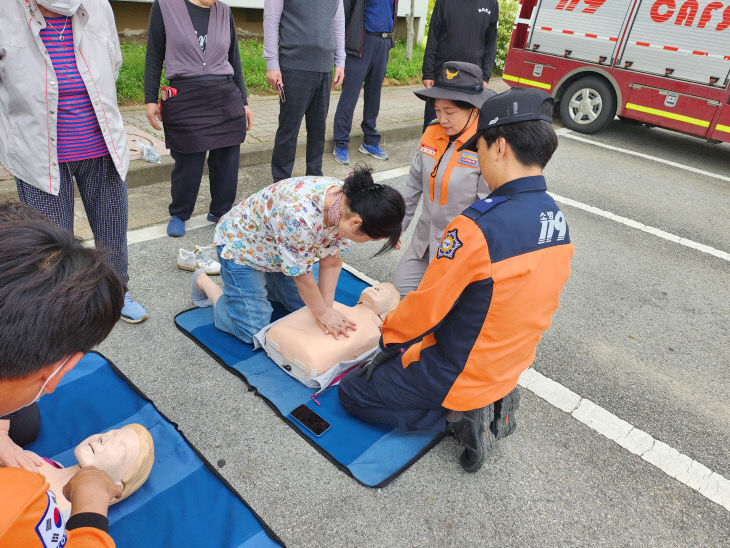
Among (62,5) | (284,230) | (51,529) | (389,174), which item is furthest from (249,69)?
(51,529)

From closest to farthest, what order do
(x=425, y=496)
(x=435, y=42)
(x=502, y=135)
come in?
(x=502, y=135) < (x=425, y=496) < (x=435, y=42)

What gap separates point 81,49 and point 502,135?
1.84 meters

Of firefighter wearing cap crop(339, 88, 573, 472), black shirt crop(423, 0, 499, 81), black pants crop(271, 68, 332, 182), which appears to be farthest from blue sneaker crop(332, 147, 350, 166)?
firefighter wearing cap crop(339, 88, 573, 472)

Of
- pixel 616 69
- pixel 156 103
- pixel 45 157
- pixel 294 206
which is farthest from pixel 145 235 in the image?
pixel 616 69

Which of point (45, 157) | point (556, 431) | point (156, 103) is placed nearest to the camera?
point (45, 157)

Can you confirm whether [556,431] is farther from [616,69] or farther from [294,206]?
[616,69]

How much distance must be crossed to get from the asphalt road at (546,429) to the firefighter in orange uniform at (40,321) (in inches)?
41.0

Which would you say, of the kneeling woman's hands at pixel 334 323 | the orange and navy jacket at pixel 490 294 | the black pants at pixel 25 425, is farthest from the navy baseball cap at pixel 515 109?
the black pants at pixel 25 425

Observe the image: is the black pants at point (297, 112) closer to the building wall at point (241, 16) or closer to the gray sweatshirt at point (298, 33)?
the gray sweatshirt at point (298, 33)

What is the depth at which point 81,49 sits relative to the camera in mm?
2209

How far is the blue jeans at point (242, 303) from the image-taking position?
2695mm

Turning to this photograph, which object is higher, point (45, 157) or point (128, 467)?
point (45, 157)

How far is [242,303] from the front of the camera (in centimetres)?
271

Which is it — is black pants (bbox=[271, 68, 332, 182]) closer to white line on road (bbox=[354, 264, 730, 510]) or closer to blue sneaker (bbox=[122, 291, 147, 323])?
blue sneaker (bbox=[122, 291, 147, 323])
